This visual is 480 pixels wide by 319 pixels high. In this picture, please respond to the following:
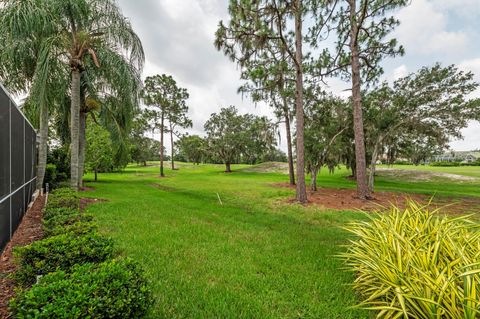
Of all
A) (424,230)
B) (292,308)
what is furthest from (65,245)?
(424,230)

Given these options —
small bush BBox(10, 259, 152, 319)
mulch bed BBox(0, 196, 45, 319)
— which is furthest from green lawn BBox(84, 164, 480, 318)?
mulch bed BBox(0, 196, 45, 319)

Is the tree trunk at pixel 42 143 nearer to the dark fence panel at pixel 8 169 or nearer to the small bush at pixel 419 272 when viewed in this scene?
the dark fence panel at pixel 8 169

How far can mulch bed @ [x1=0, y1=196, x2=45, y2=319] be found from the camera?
2369 mm

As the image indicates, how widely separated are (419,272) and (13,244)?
19.7 feet

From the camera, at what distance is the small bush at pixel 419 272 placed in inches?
70.2

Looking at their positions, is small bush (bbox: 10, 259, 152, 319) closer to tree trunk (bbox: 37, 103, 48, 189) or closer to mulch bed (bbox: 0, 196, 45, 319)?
mulch bed (bbox: 0, 196, 45, 319)

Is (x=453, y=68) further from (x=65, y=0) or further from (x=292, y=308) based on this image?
(x=65, y=0)

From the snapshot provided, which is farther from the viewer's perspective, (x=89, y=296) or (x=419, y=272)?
(x=419, y=272)

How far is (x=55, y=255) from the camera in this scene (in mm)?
2389

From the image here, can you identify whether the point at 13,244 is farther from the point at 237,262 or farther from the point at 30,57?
the point at 30,57

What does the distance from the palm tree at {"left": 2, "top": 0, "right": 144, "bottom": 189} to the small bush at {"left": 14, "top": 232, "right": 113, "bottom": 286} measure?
669 cm

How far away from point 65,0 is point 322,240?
34.1 ft

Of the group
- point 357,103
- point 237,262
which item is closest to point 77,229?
point 237,262

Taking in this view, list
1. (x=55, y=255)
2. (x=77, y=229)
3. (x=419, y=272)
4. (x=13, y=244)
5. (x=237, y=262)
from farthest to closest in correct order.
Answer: (x=13, y=244), (x=237, y=262), (x=77, y=229), (x=55, y=255), (x=419, y=272)
